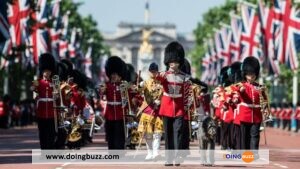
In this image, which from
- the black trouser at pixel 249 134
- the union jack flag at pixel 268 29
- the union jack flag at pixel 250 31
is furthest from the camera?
the union jack flag at pixel 250 31

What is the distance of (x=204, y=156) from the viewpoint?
74.9ft

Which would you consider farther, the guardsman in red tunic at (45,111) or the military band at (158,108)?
the guardsman in red tunic at (45,111)

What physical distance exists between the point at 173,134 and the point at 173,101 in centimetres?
62

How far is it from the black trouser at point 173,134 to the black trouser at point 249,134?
5.98 feet

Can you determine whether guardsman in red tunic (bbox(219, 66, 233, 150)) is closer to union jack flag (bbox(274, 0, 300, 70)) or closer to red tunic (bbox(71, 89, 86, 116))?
red tunic (bbox(71, 89, 86, 116))

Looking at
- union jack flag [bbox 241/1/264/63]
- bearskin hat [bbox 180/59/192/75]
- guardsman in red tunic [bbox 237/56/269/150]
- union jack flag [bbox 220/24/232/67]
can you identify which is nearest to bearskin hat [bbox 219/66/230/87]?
bearskin hat [bbox 180/59/192/75]

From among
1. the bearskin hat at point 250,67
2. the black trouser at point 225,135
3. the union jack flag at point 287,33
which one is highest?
the union jack flag at point 287,33

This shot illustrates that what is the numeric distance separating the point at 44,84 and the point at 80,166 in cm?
292

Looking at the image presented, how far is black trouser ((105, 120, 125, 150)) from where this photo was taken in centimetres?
2489

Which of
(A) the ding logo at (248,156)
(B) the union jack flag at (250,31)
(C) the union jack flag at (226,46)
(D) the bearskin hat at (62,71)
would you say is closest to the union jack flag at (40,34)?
(B) the union jack flag at (250,31)

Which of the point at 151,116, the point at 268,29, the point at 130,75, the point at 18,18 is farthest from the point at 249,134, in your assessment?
the point at 268,29

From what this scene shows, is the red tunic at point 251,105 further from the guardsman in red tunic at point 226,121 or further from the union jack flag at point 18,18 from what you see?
the union jack flag at point 18,18

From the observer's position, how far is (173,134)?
22750mm

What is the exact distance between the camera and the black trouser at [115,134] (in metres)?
24.9
